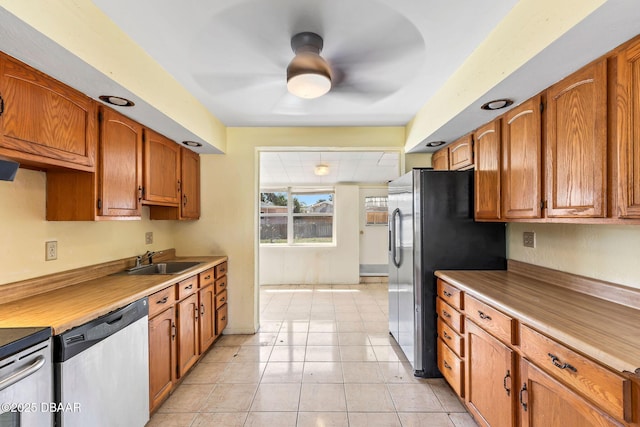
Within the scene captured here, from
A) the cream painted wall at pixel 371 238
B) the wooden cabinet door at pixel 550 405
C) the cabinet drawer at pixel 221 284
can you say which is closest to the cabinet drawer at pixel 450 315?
the wooden cabinet door at pixel 550 405

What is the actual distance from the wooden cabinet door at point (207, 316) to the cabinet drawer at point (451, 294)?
6.89ft

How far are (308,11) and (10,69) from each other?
1.40m

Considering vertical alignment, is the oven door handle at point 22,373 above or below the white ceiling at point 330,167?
below

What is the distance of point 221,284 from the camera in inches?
A: 124

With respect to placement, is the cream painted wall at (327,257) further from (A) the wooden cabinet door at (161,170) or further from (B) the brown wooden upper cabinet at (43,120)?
(B) the brown wooden upper cabinet at (43,120)

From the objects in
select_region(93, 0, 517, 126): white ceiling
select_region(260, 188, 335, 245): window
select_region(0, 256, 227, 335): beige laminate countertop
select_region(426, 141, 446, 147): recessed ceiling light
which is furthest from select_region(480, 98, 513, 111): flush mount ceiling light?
select_region(260, 188, 335, 245): window

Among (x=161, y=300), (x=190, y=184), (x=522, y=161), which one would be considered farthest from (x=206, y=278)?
(x=522, y=161)

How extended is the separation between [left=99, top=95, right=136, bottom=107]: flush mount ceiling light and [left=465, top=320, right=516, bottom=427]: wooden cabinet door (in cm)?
264

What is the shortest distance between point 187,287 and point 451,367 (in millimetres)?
2162

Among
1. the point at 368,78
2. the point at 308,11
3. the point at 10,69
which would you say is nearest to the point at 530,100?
the point at 368,78

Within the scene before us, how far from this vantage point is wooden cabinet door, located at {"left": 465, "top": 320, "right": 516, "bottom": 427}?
1480mm

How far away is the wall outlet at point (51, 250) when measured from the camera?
180cm

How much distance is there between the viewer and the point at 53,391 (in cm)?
121

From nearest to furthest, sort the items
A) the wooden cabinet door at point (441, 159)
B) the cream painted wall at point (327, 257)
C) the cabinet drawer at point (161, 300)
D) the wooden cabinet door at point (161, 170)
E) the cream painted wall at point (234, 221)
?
the cabinet drawer at point (161, 300), the wooden cabinet door at point (161, 170), the wooden cabinet door at point (441, 159), the cream painted wall at point (234, 221), the cream painted wall at point (327, 257)
